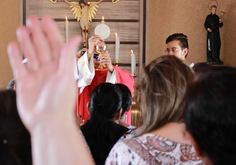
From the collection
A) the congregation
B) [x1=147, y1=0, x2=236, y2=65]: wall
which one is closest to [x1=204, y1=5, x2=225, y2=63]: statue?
[x1=147, y1=0, x2=236, y2=65]: wall

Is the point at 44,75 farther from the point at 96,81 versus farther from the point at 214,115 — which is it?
the point at 96,81

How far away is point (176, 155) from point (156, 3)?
13.1ft

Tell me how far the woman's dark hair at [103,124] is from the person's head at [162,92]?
439 mm

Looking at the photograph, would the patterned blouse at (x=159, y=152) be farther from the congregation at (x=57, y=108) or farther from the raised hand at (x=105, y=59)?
the raised hand at (x=105, y=59)

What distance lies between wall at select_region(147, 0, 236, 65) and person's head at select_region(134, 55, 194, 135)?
3.39m

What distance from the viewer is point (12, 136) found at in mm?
601

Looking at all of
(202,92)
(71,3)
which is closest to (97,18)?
(71,3)

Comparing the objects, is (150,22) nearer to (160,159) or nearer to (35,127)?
(160,159)

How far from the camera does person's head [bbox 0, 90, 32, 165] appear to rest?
58 cm

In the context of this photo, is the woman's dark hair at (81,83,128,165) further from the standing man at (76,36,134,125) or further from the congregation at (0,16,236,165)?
the standing man at (76,36,134,125)

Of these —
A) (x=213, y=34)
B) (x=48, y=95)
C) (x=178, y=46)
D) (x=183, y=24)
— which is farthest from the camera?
(x=183, y=24)

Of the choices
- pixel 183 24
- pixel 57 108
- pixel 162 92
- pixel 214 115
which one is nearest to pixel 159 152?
pixel 162 92

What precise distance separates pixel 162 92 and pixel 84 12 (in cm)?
352

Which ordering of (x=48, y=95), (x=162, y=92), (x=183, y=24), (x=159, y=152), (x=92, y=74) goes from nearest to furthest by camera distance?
(x=48, y=95) < (x=159, y=152) < (x=162, y=92) < (x=92, y=74) < (x=183, y=24)
